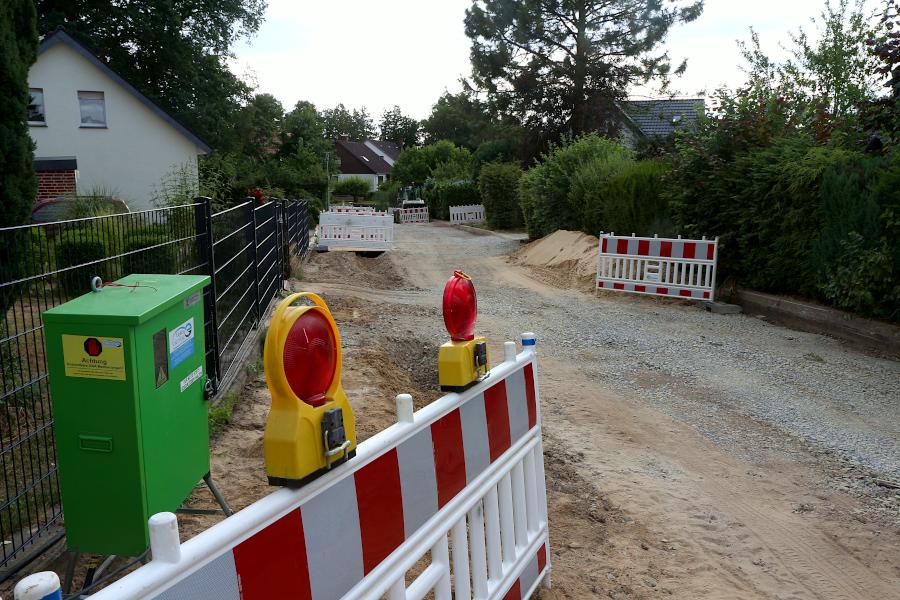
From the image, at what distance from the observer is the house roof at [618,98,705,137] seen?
130ft

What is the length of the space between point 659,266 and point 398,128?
121 metres

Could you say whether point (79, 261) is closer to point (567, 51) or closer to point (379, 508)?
point (379, 508)

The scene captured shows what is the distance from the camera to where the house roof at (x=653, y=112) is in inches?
1560

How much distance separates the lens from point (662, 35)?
124ft

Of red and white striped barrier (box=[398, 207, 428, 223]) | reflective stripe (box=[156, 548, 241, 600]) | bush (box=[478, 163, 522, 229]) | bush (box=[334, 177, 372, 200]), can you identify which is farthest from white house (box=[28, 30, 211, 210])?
bush (box=[334, 177, 372, 200])

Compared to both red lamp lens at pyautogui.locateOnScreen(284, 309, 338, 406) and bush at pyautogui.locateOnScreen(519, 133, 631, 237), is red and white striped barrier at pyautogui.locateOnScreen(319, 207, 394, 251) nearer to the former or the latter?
bush at pyautogui.locateOnScreen(519, 133, 631, 237)

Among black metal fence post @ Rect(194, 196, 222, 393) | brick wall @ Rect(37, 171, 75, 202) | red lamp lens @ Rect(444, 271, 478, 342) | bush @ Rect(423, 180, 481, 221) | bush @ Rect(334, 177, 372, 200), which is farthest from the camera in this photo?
bush @ Rect(334, 177, 372, 200)

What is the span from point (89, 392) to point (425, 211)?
45602 mm

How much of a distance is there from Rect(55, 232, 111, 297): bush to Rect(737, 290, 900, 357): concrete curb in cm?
927

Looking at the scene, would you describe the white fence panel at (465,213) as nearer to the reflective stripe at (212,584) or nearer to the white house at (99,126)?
the white house at (99,126)

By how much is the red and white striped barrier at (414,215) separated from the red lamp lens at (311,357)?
45903 mm

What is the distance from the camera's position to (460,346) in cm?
291

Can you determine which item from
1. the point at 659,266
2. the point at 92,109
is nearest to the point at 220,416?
the point at 659,266

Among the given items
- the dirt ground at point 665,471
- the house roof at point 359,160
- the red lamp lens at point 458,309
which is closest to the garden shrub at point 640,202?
the dirt ground at point 665,471
